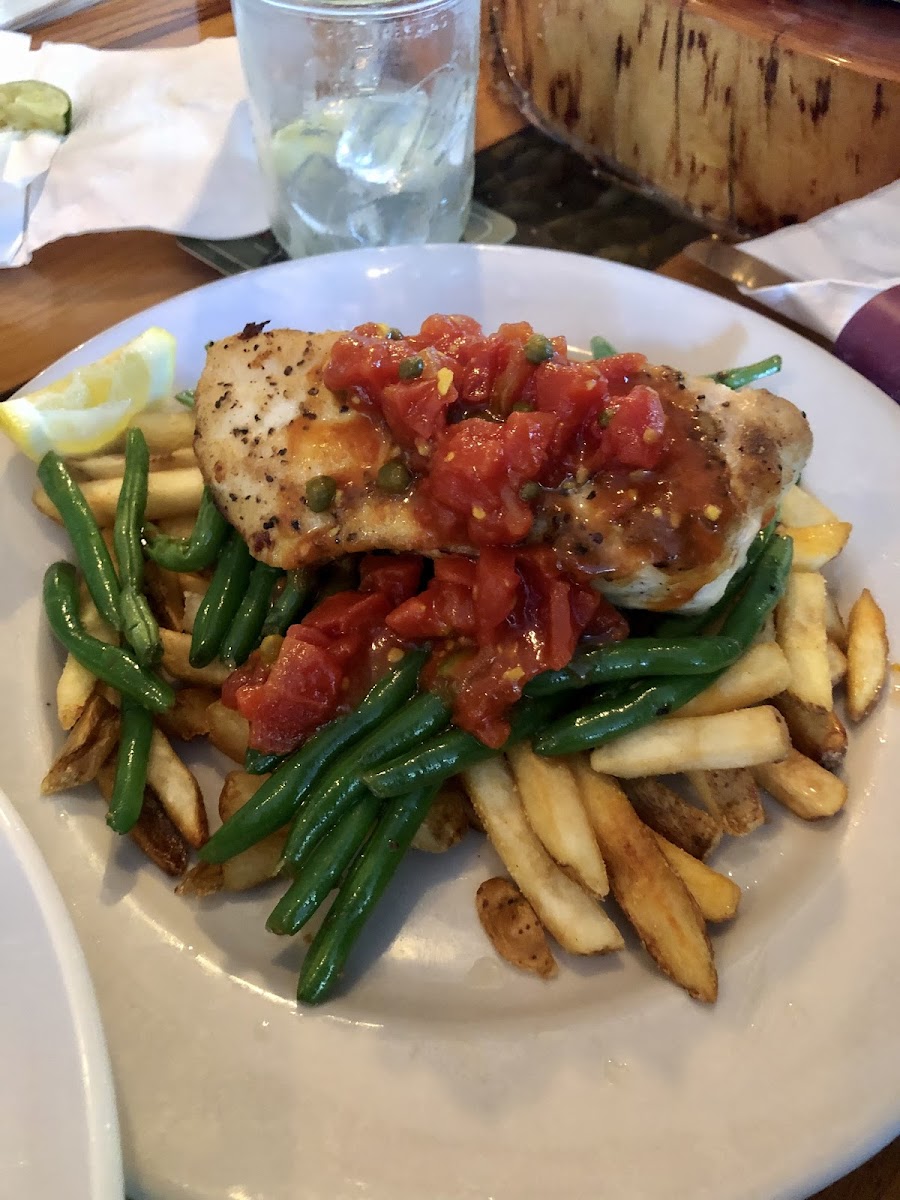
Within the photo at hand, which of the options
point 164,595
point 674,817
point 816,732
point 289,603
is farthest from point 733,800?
point 164,595

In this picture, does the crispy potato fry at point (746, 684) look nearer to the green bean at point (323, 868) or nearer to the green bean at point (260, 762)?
the green bean at point (323, 868)

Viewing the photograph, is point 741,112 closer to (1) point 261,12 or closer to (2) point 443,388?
(1) point 261,12

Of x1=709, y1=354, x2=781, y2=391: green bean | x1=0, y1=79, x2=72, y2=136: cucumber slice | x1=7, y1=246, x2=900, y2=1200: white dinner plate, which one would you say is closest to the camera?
x1=7, y1=246, x2=900, y2=1200: white dinner plate

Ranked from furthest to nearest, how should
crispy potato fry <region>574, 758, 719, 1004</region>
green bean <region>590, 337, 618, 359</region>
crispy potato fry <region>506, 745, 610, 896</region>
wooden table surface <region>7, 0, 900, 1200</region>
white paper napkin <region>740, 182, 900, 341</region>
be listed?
wooden table surface <region>7, 0, 900, 1200</region> < white paper napkin <region>740, 182, 900, 341</region> < green bean <region>590, 337, 618, 359</region> < crispy potato fry <region>506, 745, 610, 896</region> < crispy potato fry <region>574, 758, 719, 1004</region>

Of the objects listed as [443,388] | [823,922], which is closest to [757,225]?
[443,388]

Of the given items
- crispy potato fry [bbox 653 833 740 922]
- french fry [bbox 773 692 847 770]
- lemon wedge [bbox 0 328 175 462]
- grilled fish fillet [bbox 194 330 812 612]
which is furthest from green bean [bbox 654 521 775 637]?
lemon wedge [bbox 0 328 175 462]

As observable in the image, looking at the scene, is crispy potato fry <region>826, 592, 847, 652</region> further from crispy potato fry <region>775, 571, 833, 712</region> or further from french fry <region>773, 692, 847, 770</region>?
french fry <region>773, 692, 847, 770</region>

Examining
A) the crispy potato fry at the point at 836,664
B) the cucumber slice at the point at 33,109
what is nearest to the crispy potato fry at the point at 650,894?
the crispy potato fry at the point at 836,664
